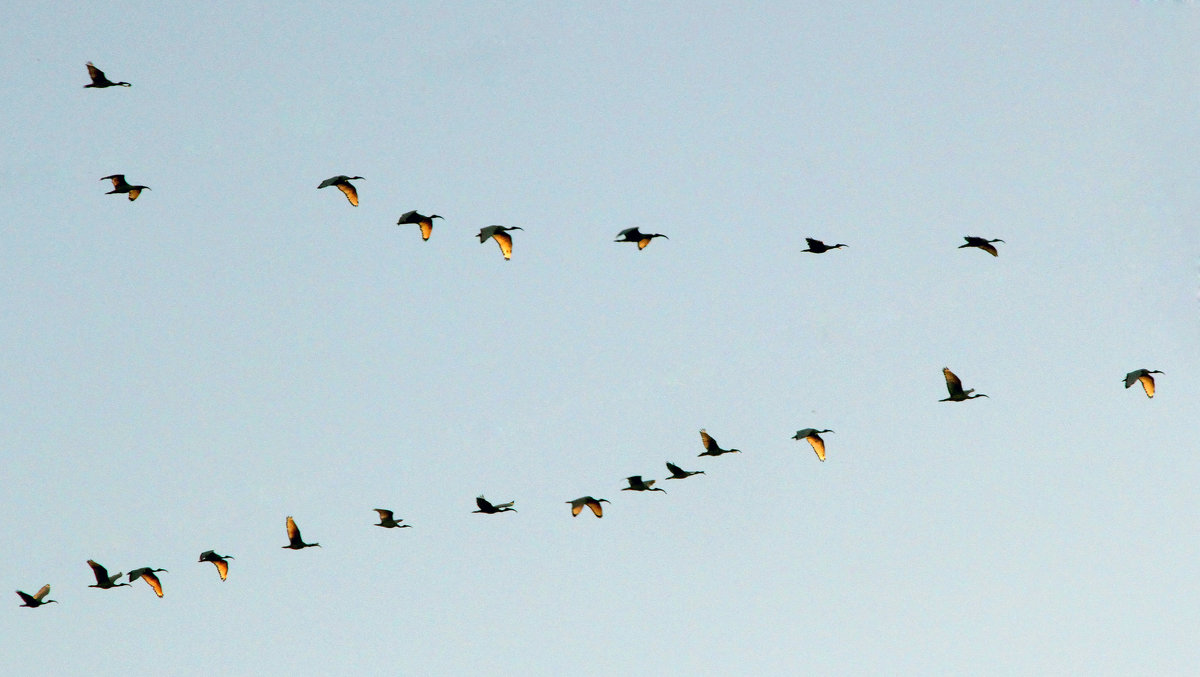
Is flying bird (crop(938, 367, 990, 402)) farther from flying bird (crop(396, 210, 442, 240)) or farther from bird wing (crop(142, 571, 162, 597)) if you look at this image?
bird wing (crop(142, 571, 162, 597))

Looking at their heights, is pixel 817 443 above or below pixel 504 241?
below

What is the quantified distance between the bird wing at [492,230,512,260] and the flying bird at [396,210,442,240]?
7.97 feet

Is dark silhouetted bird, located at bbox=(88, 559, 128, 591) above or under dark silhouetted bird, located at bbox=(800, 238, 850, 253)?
under

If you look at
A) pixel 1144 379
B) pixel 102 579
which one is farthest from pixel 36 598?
pixel 1144 379

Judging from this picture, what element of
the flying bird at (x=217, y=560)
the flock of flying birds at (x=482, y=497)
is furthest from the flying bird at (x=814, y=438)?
the flying bird at (x=217, y=560)

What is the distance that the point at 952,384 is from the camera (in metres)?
71.2

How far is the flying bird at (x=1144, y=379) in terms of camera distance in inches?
2693

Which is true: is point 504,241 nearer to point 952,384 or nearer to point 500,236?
point 500,236

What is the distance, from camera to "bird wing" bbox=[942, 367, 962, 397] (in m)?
70.8

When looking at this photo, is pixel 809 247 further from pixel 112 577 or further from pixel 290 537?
pixel 112 577

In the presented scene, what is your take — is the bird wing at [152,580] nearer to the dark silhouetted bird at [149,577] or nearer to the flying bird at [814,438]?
the dark silhouetted bird at [149,577]

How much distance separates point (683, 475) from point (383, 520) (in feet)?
41.2

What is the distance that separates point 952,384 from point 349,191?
24.7 m

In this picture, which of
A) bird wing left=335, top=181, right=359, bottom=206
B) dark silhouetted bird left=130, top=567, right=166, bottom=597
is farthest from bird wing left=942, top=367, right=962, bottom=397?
dark silhouetted bird left=130, top=567, right=166, bottom=597
